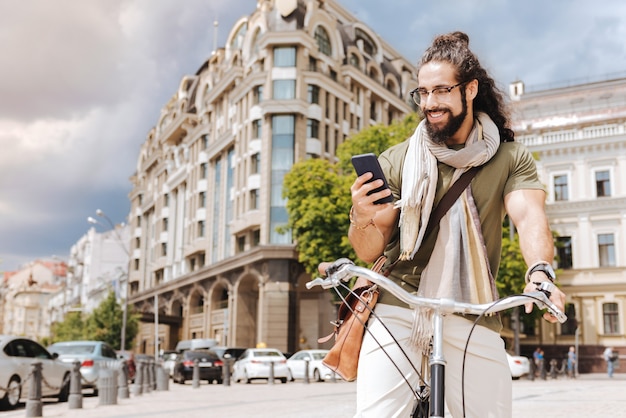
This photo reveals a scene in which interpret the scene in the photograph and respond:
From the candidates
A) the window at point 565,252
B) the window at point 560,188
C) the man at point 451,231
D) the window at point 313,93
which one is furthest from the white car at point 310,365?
the man at point 451,231

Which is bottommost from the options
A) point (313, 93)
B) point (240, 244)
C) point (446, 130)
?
point (446, 130)

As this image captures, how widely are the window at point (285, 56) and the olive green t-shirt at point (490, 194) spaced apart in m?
42.4

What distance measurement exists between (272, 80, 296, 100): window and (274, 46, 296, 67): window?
3.67ft

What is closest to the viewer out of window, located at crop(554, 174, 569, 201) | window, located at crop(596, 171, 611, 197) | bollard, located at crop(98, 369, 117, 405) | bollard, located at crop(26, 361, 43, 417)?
bollard, located at crop(26, 361, 43, 417)

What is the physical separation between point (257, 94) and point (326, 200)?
47.2ft

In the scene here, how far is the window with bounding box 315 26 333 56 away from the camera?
153 feet

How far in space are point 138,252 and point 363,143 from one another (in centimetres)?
4739

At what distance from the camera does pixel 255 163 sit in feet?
148

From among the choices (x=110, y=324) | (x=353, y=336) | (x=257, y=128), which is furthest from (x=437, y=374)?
(x=110, y=324)

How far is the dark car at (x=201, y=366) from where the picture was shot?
28.5 meters

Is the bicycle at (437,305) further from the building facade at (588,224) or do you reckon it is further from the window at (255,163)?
the window at (255,163)

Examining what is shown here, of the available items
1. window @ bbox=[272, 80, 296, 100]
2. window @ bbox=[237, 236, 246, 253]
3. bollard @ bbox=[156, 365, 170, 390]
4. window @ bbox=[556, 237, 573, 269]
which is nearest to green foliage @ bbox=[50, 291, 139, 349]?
→ window @ bbox=[237, 236, 246, 253]

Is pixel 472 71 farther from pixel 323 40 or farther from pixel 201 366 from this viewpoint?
pixel 323 40

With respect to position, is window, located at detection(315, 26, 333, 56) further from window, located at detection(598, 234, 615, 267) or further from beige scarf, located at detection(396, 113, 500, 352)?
beige scarf, located at detection(396, 113, 500, 352)
